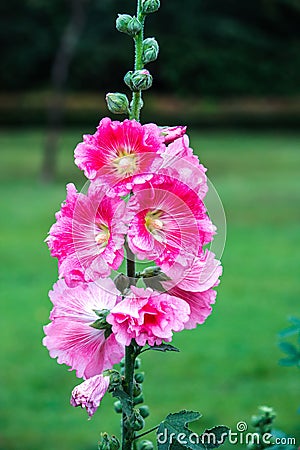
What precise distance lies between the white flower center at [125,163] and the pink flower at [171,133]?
0.14ft

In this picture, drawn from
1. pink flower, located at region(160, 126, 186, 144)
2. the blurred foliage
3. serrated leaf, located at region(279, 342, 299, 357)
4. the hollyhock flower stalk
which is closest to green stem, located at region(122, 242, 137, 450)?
the hollyhock flower stalk

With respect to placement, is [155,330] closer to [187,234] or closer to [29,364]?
[187,234]

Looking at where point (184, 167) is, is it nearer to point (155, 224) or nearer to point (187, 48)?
point (155, 224)

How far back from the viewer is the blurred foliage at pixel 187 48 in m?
24.1

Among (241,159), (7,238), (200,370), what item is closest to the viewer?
(200,370)

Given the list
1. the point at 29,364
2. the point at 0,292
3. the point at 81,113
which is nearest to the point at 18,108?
the point at 81,113

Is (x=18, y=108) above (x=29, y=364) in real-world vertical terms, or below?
above

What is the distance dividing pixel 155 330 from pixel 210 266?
9cm

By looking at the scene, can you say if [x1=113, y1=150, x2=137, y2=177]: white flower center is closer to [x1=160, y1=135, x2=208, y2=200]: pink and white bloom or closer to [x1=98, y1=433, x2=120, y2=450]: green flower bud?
[x1=160, y1=135, x2=208, y2=200]: pink and white bloom

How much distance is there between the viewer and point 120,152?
833 mm

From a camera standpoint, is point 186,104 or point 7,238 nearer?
point 7,238

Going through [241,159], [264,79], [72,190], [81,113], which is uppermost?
[264,79]

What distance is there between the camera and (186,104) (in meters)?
23.7

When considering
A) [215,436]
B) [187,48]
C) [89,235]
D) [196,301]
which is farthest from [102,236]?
[187,48]
